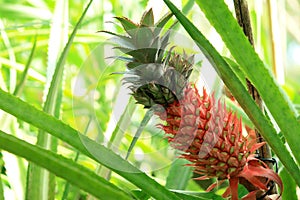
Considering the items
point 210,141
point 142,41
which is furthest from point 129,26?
point 210,141

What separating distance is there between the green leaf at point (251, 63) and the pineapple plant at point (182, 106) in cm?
7

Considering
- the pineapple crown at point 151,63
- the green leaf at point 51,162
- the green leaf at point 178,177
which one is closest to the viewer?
the green leaf at point 51,162

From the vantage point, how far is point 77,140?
459mm

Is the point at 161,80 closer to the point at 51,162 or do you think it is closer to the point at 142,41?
the point at 142,41

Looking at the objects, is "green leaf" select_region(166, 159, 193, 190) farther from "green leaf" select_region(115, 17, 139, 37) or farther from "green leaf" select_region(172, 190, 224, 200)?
"green leaf" select_region(115, 17, 139, 37)

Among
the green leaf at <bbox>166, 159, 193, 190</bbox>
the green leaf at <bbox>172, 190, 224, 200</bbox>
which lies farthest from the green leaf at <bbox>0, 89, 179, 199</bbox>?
the green leaf at <bbox>166, 159, 193, 190</bbox>

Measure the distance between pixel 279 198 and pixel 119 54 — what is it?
0.20 m

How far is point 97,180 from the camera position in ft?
1.30

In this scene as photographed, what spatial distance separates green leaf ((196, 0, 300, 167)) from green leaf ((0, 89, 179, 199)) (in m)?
0.11

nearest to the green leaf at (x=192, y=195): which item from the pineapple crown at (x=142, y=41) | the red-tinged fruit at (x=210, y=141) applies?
the red-tinged fruit at (x=210, y=141)

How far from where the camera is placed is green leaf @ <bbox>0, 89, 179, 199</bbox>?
0.44 metres

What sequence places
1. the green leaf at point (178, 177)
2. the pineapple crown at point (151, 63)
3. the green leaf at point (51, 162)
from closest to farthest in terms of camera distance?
the green leaf at point (51, 162), the pineapple crown at point (151, 63), the green leaf at point (178, 177)

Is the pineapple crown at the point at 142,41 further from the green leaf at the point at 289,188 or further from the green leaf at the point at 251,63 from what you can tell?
the green leaf at the point at 289,188

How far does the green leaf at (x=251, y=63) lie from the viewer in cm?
43
